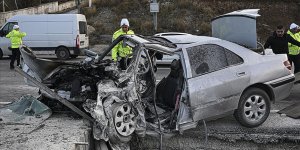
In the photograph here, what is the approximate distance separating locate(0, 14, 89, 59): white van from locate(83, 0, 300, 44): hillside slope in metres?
4.44

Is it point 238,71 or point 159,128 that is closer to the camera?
point 159,128

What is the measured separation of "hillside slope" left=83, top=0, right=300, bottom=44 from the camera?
2408cm

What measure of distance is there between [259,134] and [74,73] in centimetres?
313

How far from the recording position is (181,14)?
2603 cm

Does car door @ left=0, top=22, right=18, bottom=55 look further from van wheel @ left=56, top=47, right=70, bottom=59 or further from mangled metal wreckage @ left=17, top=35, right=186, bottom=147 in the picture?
mangled metal wreckage @ left=17, top=35, right=186, bottom=147

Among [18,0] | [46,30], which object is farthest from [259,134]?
[18,0]

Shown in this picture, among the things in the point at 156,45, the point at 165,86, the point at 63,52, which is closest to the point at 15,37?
the point at 63,52

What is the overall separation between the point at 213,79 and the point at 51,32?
13.8 meters

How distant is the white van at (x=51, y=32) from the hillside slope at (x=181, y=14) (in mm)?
4439

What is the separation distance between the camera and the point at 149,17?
26156 millimetres

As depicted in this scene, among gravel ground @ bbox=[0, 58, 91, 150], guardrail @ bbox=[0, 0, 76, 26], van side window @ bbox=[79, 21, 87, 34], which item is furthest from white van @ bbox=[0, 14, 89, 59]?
gravel ground @ bbox=[0, 58, 91, 150]

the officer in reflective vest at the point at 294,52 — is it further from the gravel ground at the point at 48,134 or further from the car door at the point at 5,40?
the car door at the point at 5,40

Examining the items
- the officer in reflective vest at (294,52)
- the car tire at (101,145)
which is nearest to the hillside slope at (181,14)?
the officer in reflective vest at (294,52)

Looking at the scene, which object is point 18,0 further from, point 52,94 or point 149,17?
point 52,94
